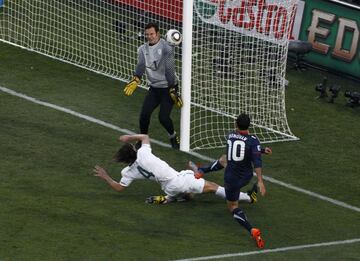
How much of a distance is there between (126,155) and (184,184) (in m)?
0.95

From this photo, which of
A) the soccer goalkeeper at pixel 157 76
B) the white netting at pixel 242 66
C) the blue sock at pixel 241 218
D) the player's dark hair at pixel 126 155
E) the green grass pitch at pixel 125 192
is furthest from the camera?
the white netting at pixel 242 66

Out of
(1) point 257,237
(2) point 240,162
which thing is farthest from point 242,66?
(1) point 257,237

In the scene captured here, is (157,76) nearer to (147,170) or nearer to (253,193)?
(147,170)

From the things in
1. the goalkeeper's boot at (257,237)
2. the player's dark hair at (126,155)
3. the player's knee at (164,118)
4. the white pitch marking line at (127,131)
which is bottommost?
the white pitch marking line at (127,131)

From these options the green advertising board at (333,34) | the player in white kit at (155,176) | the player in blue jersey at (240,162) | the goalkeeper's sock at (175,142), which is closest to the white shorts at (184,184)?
the player in white kit at (155,176)

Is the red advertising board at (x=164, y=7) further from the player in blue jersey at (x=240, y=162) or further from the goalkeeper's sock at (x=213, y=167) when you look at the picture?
the player in blue jersey at (x=240, y=162)

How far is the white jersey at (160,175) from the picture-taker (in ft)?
53.4

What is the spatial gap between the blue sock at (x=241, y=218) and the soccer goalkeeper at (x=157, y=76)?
335cm

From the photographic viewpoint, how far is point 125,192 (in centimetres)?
1706

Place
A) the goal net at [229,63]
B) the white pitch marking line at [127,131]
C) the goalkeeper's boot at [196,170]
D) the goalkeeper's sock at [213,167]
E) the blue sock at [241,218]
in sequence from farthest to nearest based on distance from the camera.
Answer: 1. the goal net at [229,63]
2. the white pitch marking line at [127,131]
3. the goalkeeper's sock at [213,167]
4. the goalkeeper's boot at [196,170]
5. the blue sock at [241,218]

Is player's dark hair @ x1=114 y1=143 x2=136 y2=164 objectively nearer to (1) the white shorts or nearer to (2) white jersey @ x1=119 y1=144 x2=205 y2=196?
(2) white jersey @ x1=119 y1=144 x2=205 y2=196

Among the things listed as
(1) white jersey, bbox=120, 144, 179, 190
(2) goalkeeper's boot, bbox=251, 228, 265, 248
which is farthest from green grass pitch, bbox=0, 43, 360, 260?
(1) white jersey, bbox=120, 144, 179, 190

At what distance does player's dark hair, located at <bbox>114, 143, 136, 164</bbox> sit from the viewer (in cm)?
1622

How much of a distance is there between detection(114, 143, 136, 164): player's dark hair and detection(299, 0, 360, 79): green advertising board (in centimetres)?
832
